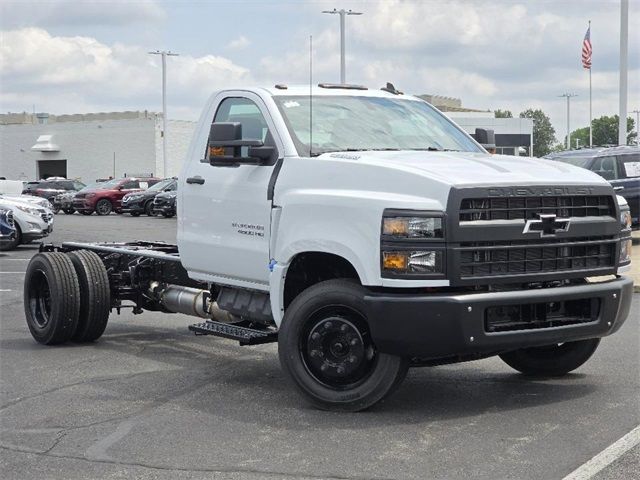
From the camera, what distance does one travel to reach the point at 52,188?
50.1 m

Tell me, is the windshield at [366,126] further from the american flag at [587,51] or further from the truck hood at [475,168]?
the american flag at [587,51]

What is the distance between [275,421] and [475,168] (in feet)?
6.76

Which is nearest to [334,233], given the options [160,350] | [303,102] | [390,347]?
[390,347]

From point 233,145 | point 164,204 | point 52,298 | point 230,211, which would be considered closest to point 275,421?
point 230,211

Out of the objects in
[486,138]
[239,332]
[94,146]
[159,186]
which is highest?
[94,146]

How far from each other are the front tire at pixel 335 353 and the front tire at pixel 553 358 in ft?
5.43

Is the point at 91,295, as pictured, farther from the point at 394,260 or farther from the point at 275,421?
the point at 394,260

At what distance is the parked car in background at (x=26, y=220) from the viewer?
22.0m

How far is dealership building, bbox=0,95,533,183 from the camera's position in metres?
73.5

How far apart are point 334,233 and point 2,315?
668 cm

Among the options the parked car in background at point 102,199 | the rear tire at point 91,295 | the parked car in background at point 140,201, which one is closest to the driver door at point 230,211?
the rear tire at point 91,295

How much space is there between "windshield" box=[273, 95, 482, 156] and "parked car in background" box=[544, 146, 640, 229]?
12.9m

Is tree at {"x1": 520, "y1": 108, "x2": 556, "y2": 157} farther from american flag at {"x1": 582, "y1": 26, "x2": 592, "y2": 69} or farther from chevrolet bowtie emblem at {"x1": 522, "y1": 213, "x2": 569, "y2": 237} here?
chevrolet bowtie emblem at {"x1": 522, "y1": 213, "x2": 569, "y2": 237}

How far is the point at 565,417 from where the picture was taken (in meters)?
6.33
